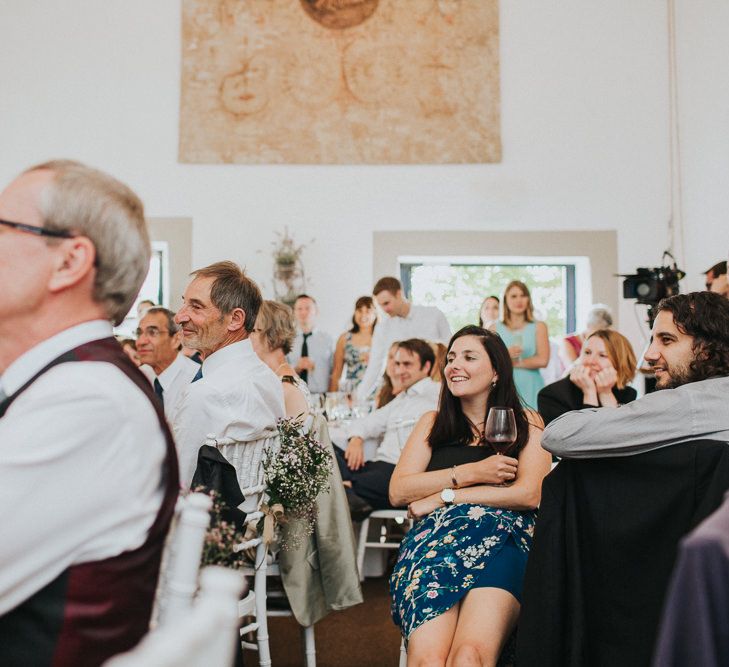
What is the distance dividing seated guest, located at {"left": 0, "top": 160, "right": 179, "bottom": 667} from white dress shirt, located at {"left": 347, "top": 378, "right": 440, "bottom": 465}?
3576 millimetres

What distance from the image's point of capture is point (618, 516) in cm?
229

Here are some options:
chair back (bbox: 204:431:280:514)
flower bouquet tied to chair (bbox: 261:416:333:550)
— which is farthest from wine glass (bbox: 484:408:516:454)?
chair back (bbox: 204:431:280:514)

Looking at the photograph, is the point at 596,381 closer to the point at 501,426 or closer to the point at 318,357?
the point at 501,426

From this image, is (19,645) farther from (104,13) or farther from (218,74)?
(104,13)

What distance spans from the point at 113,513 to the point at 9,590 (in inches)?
5.8

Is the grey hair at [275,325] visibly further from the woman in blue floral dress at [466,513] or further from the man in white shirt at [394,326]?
the man in white shirt at [394,326]

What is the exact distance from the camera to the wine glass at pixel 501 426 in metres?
2.74

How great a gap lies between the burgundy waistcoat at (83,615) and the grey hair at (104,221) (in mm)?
139

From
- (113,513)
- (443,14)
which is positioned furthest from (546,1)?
(113,513)

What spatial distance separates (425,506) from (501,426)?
0.42m

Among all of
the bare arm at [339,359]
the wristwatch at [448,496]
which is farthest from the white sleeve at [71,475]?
A: the bare arm at [339,359]

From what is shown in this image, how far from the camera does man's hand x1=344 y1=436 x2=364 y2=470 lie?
15.9 ft

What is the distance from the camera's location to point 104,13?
8734mm

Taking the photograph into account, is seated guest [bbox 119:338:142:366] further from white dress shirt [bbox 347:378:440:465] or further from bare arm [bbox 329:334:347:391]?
bare arm [bbox 329:334:347:391]
